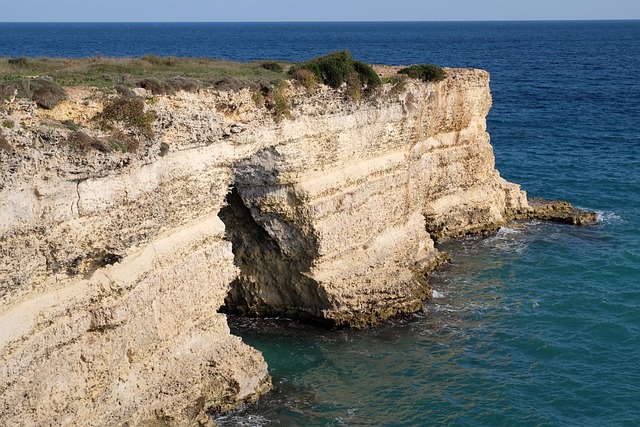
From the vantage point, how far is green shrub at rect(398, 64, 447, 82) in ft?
114

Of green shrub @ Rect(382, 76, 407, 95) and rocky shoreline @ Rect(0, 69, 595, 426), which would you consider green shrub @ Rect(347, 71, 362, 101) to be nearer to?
rocky shoreline @ Rect(0, 69, 595, 426)

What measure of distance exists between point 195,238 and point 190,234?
23cm

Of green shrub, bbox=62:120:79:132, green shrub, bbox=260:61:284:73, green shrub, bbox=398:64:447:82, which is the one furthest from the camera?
green shrub, bbox=398:64:447:82

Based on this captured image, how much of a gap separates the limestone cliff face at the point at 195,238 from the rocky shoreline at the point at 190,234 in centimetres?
5

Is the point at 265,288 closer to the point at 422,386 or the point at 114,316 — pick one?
the point at 422,386

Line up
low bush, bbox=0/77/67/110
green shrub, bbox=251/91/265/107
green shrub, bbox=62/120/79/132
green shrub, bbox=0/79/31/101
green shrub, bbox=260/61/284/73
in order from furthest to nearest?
1. green shrub, bbox=260/61/284/73
2. green shrub, bbox=251/91/265/107
3. low bush, bbox=0/77/67/110
4. green shrub, bbox=62/120/79/132
5. green shrub, bbox=0/79/31/101

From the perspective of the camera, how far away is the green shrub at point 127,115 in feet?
70.5

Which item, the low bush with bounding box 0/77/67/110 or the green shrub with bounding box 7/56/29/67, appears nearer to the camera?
the low bush with bounding box 0/77/67/110

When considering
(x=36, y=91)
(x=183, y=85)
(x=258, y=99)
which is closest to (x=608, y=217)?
(x=258, y=99)

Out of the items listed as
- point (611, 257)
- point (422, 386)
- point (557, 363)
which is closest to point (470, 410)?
point (422, 386)

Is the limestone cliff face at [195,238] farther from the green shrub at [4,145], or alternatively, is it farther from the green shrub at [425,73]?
the green shrub at [425,73]

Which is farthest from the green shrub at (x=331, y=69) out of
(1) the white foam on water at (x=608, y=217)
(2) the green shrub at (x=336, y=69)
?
(1) the white foam on water at (x=608, y=217)

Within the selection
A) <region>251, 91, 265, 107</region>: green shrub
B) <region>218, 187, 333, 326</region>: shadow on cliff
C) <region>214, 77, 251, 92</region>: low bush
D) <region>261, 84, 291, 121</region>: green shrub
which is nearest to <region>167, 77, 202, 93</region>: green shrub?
<region>214, 77, 251, 92</region>: low bush

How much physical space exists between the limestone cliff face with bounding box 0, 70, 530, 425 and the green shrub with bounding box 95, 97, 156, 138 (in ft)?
0.94
